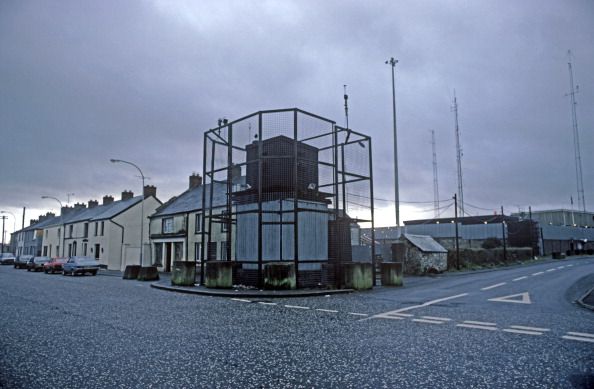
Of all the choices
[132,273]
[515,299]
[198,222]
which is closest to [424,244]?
[515,299]

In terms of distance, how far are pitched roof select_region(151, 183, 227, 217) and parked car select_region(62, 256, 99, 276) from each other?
7.60 meters

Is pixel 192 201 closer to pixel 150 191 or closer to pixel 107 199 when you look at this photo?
pixel 150 191

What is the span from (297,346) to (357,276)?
11.1 meters

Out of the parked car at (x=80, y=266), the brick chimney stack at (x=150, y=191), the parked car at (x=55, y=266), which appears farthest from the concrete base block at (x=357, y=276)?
the brick chimney stack at (x=150, y=191)

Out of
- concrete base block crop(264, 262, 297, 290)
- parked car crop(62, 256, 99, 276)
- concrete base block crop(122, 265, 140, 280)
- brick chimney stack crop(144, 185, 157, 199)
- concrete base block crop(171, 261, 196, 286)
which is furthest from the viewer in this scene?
brick chimney stack crop(144, 185, 157, 199)

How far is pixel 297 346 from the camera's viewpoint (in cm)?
671

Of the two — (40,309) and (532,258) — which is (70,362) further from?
(532,258)

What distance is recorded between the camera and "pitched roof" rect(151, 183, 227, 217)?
32.3 meters

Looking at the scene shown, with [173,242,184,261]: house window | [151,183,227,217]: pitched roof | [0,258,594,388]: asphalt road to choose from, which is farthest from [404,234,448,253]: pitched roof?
[173,242,184,261]: house window

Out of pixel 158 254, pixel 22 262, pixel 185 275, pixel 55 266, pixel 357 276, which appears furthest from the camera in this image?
pixel 22 262

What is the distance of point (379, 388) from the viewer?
457 cm

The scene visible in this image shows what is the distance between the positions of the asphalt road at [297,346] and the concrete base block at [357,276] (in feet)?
17.0

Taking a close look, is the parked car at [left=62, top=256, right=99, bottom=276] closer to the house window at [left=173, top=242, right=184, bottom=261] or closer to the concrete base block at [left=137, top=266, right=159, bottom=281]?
the house window at [left=173, top=242, right=184, bottom=261]

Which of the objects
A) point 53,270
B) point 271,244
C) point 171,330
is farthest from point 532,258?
point 53,270
